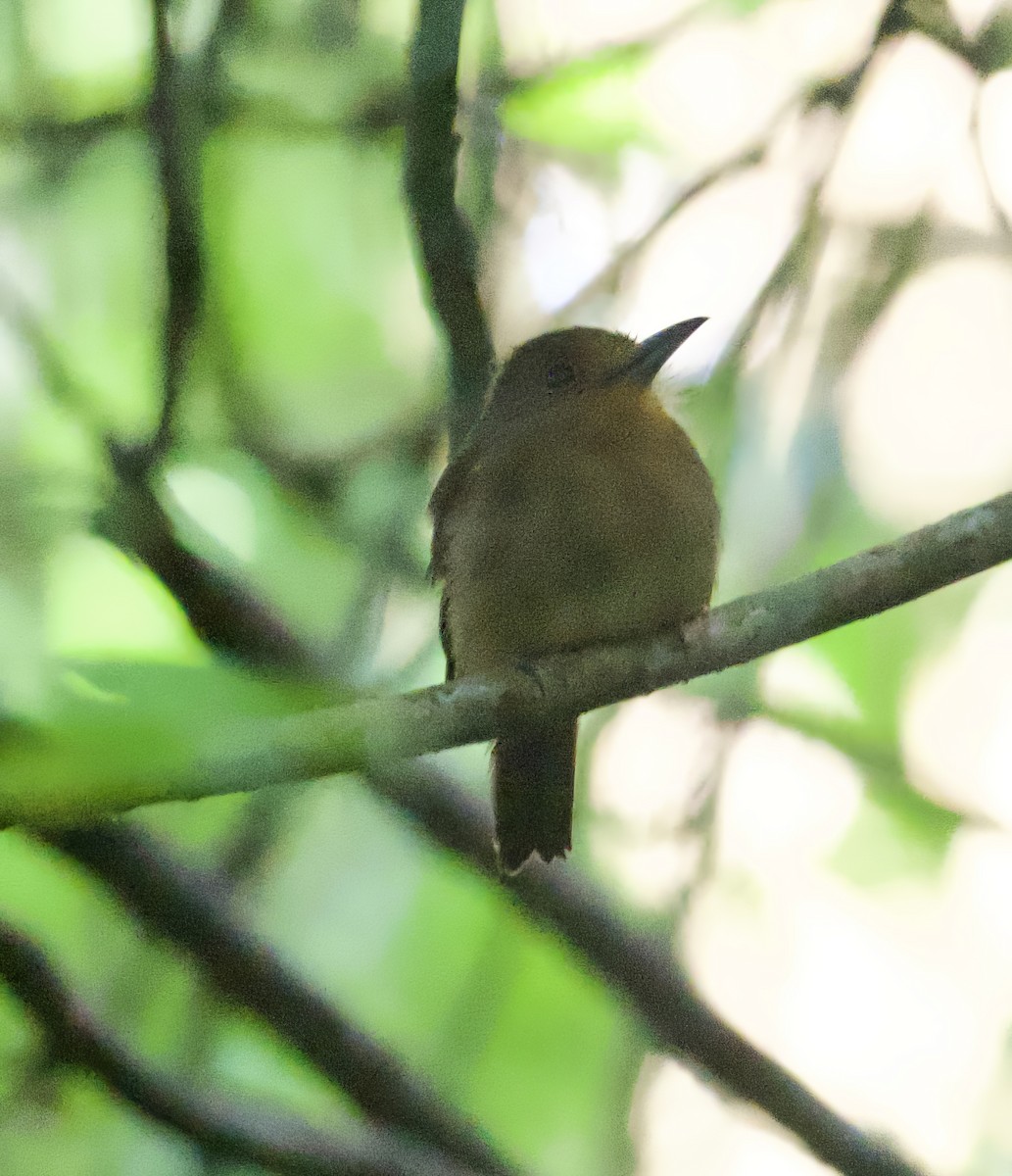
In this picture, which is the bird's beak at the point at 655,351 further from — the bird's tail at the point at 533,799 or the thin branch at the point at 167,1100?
the thin branch at the point at 167,1100

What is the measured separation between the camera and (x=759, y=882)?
2.70 meters

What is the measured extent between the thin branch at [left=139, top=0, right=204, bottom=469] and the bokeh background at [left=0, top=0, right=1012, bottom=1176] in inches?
0.5

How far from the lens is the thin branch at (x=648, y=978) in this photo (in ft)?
7.91

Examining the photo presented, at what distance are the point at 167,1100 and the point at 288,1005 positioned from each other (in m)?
0.28

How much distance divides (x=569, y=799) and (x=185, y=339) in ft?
3.88

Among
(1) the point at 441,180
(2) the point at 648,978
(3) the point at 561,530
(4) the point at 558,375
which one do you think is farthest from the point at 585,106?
(2) the point at 648,978

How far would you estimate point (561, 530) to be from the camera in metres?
2.34

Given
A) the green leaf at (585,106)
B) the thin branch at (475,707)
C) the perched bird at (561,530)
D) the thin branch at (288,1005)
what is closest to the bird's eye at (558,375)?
the perched bird at (561,530)

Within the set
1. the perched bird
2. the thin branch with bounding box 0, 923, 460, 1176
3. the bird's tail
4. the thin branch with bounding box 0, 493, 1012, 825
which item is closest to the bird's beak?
the perched bird

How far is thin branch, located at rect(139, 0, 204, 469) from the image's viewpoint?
6.75 feet

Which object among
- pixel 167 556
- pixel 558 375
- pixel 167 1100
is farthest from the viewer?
pixel 558 375

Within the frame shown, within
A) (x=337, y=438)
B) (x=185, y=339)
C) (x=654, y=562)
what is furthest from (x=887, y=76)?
(x=185, y=339)

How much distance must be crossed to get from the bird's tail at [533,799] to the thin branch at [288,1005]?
1.55 feet

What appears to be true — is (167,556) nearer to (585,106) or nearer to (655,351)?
(655,351)
